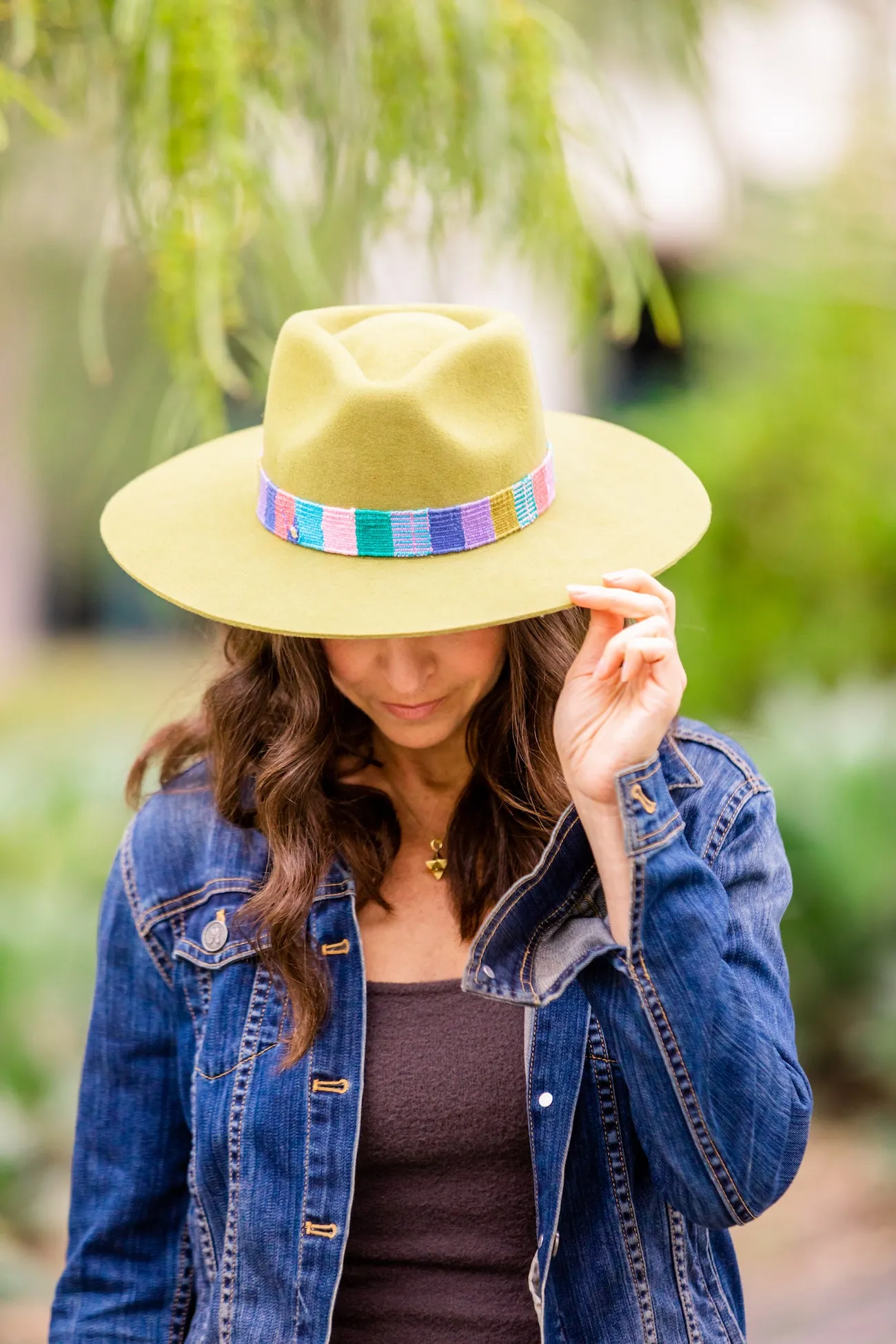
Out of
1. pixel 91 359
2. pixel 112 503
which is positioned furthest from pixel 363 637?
pixel 91 359

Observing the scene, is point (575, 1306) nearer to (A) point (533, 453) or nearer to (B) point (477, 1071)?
(B) point (477, 1071)

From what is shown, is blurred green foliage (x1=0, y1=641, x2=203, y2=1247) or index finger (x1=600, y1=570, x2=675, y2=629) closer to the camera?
index finger (x1=600, y1=570, x2=675, y2=629)

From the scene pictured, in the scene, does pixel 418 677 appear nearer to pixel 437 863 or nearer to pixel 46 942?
pixel 437 863

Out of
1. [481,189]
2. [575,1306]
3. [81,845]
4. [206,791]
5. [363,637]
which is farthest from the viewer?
[81,845]

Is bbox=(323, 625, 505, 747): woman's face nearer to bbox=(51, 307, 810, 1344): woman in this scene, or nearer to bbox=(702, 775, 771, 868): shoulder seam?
bbox=(51, 307, 810, 1344): woman

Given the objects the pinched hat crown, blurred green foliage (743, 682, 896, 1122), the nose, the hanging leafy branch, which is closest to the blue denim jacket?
the nose

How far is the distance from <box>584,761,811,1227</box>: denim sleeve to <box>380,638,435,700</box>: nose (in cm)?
28

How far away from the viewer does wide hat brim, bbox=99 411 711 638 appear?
1.44 m

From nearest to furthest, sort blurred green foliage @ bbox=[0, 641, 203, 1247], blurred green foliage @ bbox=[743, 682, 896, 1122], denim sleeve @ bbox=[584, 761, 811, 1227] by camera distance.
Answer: denim sleeve @ bbox=[584, 761, 811, 1227] < blurred green foliage @ bbox=[0, 641, 203, 1247] < blurred green foliage @ bbox=[743, 682, 896, 1122]

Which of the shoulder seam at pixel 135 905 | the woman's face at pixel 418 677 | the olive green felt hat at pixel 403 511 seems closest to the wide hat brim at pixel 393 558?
the olive green felt hat at pixel 403 511

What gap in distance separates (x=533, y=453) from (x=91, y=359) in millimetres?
1096

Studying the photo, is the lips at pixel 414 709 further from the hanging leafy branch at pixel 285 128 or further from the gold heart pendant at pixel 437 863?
the hanging leafy branch at pixel 285 128

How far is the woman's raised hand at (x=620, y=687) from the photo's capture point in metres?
1.42

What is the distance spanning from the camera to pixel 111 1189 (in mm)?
1728
